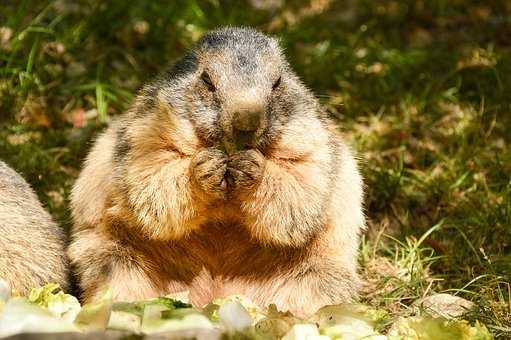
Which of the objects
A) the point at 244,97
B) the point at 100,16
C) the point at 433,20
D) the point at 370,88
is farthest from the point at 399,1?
the point at 244,97

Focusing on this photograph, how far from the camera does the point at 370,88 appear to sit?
7.77 metres

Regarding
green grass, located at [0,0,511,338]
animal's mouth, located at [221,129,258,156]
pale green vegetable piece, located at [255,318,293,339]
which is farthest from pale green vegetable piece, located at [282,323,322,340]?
green grass, located at [0,0,511,338]

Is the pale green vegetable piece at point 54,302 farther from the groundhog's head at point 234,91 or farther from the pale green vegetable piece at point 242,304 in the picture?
the groundhog's head at point 234,91

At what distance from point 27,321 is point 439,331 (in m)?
1.89

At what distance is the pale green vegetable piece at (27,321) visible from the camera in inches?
135

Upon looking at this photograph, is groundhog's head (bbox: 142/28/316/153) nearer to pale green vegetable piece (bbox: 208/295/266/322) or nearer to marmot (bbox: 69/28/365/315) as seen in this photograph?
marmot (bbox: 69/28/365/315)

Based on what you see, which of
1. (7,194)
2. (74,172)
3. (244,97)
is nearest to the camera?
(244,97)

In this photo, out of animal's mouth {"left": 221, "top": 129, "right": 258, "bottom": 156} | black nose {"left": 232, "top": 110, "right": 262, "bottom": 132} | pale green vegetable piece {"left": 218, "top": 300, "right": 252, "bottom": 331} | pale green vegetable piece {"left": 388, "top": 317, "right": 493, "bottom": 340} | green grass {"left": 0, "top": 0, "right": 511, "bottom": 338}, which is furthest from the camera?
green grass {"left": 0, "top": 0, "right": 511, "bottom": 338}

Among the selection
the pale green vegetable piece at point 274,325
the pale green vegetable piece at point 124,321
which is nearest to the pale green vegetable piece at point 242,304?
the pale green vegetable piece at point 274,325

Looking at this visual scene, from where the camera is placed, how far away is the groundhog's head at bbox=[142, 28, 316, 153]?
426 cm

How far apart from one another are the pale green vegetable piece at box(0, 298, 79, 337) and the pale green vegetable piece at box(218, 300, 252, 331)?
25.7 inches

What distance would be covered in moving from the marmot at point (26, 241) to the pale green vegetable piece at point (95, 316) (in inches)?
30.6

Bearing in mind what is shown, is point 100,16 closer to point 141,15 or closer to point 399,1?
point 141,15

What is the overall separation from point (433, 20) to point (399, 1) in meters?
0.43
